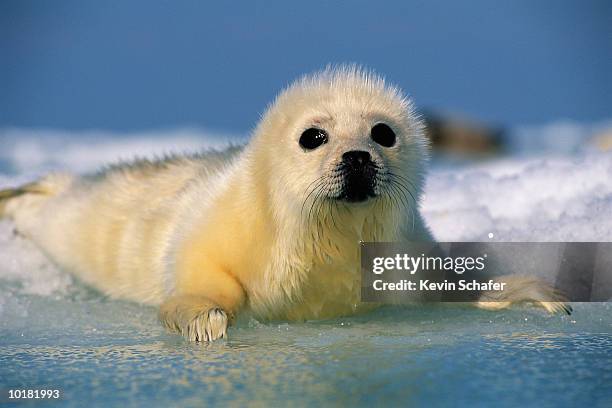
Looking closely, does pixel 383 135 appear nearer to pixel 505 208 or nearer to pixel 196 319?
pixel 196 319

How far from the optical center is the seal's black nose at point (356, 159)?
3.27 metres

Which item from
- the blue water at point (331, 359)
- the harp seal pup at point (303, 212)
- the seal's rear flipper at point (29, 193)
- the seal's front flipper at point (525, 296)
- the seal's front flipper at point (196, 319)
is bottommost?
the blue water at point (331, 359)

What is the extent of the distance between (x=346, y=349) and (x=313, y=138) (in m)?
0.83

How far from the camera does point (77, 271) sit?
4680 millimetres

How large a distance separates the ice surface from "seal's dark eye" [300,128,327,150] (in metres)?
0.65

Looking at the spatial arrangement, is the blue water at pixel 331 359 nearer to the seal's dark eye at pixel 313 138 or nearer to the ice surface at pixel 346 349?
the ice surface at pixel 346 349

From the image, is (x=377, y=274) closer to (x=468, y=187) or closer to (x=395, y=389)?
(x=395, y=389)

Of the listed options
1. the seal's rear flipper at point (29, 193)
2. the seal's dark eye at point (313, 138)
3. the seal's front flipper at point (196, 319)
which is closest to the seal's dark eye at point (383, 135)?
the seal's dark eye at point (313, 138)

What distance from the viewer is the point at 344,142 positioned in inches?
133

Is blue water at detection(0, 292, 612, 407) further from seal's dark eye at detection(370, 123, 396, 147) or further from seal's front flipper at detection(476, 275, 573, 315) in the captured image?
seal's dark eye at detection(370, 123, 396, 147)

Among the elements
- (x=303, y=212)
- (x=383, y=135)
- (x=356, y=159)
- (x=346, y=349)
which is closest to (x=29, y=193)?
(x=303, y=212)

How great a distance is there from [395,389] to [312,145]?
3.93 feet

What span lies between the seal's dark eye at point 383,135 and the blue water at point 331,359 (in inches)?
25.4

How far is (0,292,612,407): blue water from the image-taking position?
8.23ft
